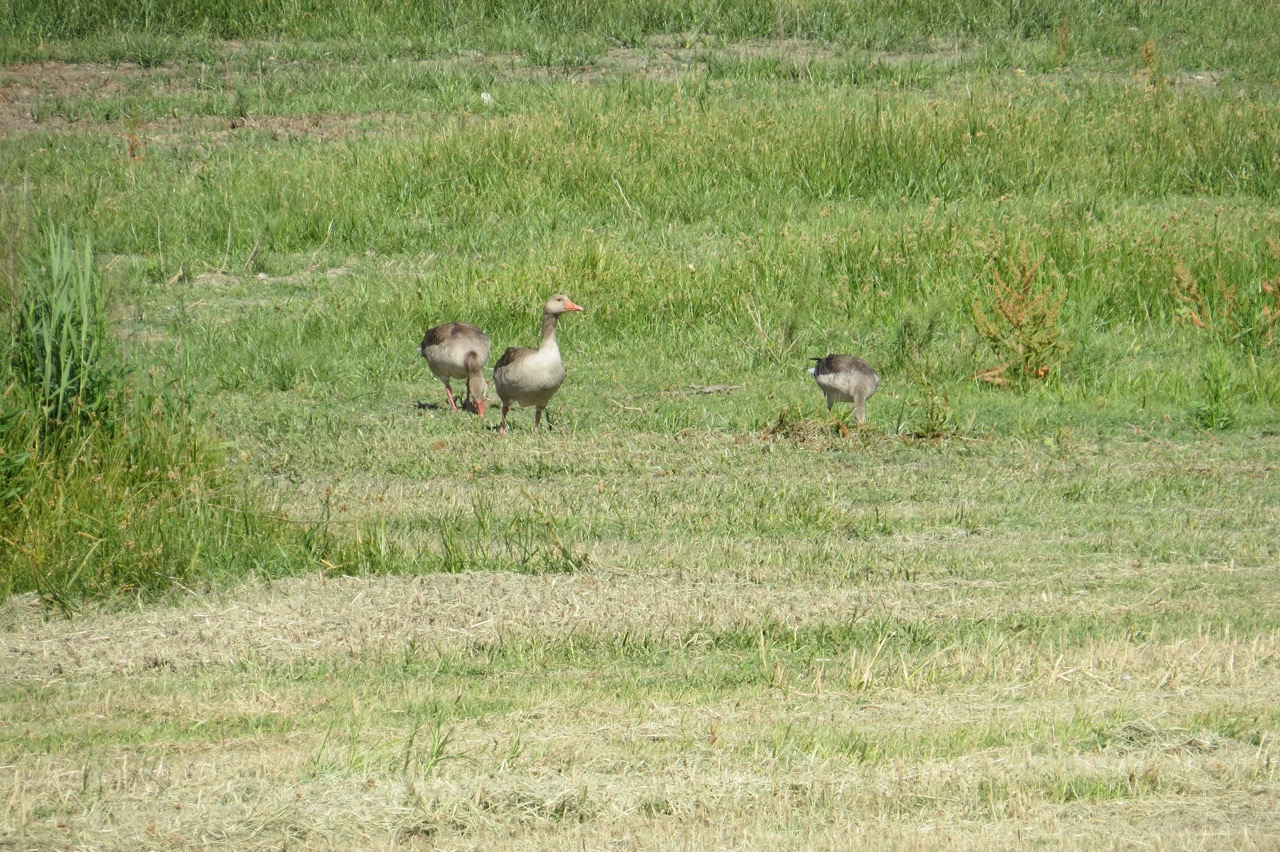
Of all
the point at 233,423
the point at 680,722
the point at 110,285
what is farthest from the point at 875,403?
the point at 680,722

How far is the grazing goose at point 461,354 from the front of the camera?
12.1 m

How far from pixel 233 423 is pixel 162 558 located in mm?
3920

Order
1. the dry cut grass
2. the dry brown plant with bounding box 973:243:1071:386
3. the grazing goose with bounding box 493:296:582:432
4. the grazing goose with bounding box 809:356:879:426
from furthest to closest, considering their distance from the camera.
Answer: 1. the dry brown plant with bounding box 973:243:1071:386
2. the grazing goose with bounding box 809:356:879:426
3. the grazing goose with bounding box 493:296:582:432
4. the dry cut grass

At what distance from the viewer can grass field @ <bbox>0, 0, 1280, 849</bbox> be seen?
5.61 meters

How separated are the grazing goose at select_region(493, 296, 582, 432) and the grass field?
307 millimetres

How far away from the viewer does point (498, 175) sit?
57.8 ft

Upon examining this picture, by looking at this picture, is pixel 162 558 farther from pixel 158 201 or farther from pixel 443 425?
pixel 158 201

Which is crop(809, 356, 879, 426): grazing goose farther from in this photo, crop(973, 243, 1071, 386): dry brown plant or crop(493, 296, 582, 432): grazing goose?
crop(493, 296, 582, 432): grazing goose

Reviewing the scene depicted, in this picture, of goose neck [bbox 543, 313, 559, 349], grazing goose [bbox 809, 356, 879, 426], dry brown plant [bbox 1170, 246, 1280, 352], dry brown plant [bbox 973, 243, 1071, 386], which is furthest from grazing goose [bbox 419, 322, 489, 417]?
dry brown plant [bbox 1170, 246, 1280, 352]

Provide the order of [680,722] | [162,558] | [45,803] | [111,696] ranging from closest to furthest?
[45,803]
[680,722]
[111,696]
[162,558]

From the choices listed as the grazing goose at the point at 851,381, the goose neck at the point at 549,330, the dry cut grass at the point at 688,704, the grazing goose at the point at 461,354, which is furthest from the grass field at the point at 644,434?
the goose neck at the point at 549,330

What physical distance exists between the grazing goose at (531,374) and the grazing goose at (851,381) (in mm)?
2009

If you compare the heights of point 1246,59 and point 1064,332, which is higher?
point 1246,59

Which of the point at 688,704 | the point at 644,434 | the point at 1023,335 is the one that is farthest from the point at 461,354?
the point at 688,704
